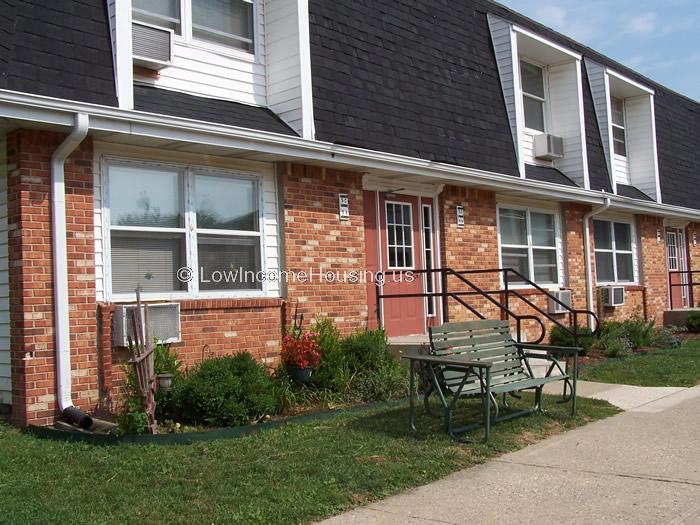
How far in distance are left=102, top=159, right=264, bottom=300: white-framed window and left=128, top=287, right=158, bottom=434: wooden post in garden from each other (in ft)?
2.83

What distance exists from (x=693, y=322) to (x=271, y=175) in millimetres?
11165

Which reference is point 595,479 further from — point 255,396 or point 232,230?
point 232,230

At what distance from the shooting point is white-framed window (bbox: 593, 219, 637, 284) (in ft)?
50.7

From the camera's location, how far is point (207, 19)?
9148 mm

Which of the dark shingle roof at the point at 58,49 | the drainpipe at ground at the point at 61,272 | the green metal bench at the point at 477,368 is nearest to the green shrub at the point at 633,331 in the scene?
the green metal bench at the point at 477,368

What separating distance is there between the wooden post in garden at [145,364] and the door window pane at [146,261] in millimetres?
929

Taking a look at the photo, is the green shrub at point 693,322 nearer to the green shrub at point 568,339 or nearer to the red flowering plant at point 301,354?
the green shrub at point 568,339

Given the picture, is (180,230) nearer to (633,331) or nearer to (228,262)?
(228,262)

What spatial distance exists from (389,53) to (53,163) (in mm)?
5414

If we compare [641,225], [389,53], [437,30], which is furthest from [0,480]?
[641,225]

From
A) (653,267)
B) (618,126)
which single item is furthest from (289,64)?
(653,267)

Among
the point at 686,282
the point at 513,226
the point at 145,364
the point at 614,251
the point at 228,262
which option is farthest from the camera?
the point at 686,282

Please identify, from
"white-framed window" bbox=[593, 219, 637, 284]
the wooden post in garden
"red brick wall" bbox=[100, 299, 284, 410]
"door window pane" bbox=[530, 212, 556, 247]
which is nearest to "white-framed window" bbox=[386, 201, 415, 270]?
"red brick wall" bbox=[100, 299, 284, 410]

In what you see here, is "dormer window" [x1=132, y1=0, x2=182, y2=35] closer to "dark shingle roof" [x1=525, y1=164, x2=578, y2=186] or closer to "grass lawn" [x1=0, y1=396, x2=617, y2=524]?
"grass lawn" [x1=0, y1=396, x2=617, y2=524]
